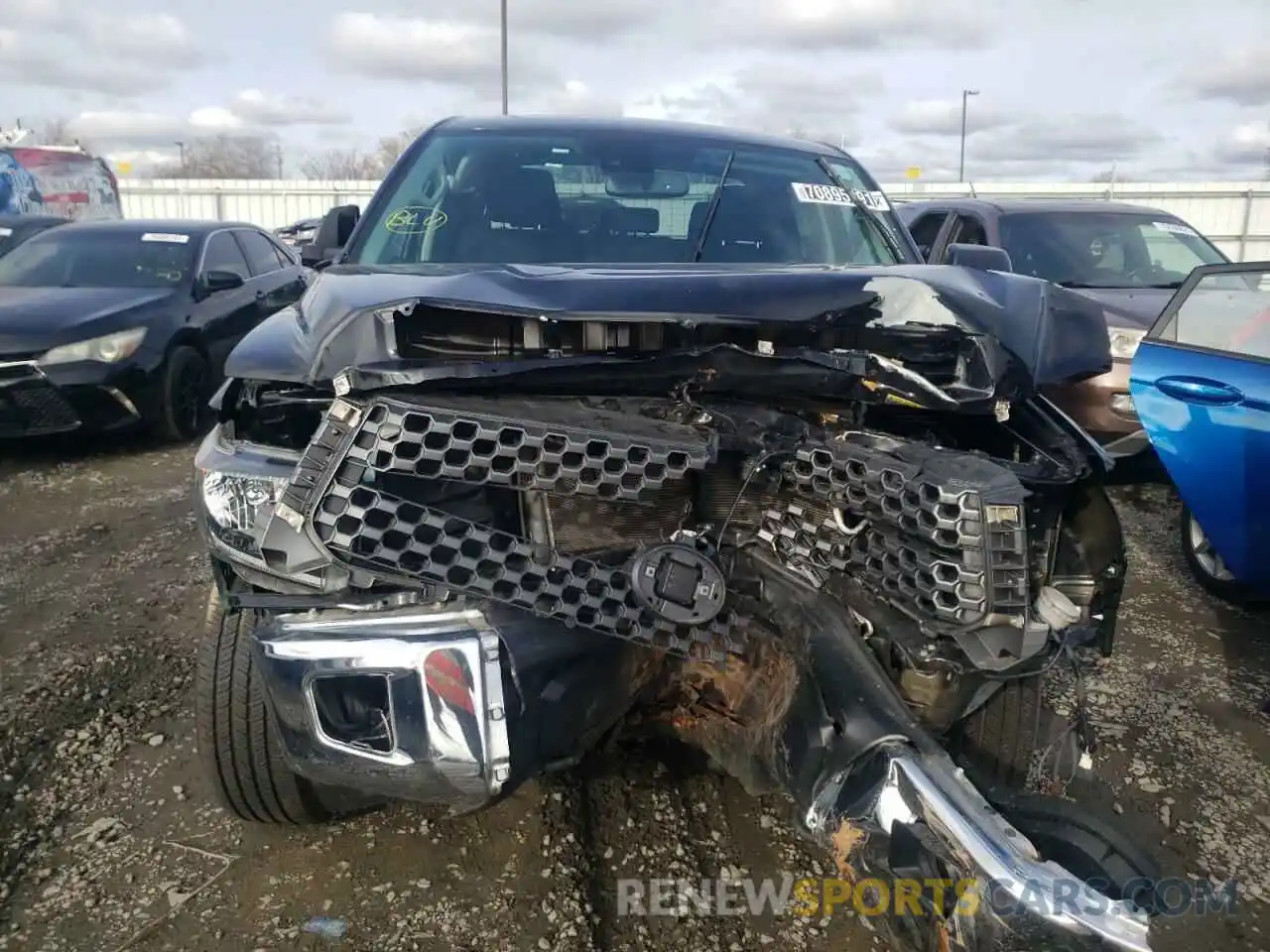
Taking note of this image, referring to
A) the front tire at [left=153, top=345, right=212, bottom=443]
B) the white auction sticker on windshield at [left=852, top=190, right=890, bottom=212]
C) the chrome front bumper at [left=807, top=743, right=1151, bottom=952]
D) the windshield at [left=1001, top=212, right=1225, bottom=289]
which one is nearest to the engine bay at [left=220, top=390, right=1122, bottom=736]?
the chrome front bumper at [left=807, top=743, right=1151, bottom=952]

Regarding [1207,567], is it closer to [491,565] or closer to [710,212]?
[710,212]

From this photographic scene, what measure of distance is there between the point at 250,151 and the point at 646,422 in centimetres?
5558

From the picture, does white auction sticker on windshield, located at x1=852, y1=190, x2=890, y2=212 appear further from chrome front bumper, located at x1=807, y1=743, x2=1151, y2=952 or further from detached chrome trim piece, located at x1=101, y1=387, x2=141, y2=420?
detached chrome trim piece, located at x1=101, y1=387, x2=141, y2=420

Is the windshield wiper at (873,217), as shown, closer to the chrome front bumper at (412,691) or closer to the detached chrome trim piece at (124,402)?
the chrome front bumper at (412,691)

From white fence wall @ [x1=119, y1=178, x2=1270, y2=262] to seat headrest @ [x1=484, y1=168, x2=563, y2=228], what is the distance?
45.2 feet

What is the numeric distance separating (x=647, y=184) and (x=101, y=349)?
4262mm

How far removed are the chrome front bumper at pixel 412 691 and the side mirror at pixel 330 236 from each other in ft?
6.19

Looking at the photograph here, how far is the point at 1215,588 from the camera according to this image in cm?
429

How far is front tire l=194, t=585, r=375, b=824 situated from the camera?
7.83ft

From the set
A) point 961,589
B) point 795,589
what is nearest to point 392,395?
point 795,589

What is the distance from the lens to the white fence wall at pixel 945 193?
19328mm

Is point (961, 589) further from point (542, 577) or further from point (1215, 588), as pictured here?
point (1215, 588)

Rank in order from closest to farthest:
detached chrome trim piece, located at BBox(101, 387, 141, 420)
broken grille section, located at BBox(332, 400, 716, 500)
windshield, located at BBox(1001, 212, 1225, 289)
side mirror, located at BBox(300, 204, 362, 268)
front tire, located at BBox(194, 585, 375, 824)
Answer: broken grille section, located at BBox(332, 400, 716, 500), front tire, located at BBox(194, 585, 375, 824), side mirror, located at BBox(300, 204, 362, 268), detached chrome trim piece, located at BBox(101, 387, 141, 420), windshield, located at BBox(1001, 212, 1225, 289)

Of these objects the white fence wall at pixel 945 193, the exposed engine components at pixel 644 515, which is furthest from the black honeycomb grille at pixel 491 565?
the white fence wall at pixel 945 193
